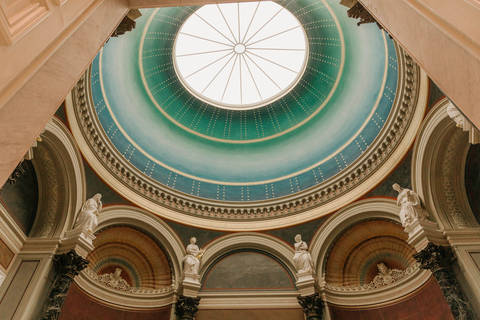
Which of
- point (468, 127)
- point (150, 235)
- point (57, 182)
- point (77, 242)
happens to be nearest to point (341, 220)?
point (468, 127)

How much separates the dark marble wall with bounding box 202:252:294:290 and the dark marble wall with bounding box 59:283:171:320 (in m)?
1.57

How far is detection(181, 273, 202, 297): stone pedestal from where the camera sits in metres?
9.05

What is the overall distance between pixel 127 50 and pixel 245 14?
4.57 m

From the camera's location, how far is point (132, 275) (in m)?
9.87

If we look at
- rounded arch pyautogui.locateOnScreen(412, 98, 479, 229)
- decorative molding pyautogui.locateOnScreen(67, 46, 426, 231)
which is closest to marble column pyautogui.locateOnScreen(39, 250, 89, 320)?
decorative molding pyautogui.locateOnScreen(67, 46, 426, 231)

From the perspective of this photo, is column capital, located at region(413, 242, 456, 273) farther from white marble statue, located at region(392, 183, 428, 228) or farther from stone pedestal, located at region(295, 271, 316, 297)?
stone pedestal, located at region(295, 271, 316, 297)

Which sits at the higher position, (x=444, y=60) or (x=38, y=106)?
(x=444, y=60)

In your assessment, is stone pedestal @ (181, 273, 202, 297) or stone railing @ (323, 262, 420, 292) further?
stone pedestal @ (181, 273, 202, 297)

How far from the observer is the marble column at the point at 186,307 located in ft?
28.6

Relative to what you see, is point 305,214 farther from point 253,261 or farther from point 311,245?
point 253,261

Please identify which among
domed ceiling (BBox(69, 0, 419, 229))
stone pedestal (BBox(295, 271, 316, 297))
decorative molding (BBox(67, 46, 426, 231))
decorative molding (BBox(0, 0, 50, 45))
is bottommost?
decorative molding (BBox(0, 0, 50, 45))

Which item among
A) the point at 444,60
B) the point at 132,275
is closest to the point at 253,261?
the point at 132,275

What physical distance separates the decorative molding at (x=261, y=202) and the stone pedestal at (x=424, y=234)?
6.95 ft

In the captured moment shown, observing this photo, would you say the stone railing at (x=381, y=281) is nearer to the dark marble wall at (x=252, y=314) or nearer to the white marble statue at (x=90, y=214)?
the dark marble wall at (x=252, y=314)
